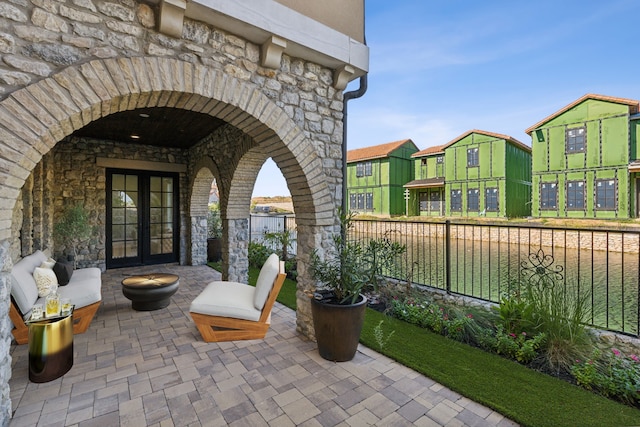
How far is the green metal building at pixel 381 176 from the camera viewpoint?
19.5 m

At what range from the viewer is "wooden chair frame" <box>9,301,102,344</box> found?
9.89ft

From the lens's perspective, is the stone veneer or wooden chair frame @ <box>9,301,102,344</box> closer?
the stone veneer

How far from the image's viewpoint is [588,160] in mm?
12641

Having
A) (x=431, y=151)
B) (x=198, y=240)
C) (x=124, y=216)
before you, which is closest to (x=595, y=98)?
(x=431, y=151)

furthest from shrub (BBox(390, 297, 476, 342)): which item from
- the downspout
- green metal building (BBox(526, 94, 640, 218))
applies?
green metal building (BBox(526, 94, 640, 218))

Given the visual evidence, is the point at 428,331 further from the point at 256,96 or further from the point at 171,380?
the point at 256,96

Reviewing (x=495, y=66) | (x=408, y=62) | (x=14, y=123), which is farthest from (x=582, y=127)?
(x=14, y=123)

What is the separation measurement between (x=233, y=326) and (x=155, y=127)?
4362mm

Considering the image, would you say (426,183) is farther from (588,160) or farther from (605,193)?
(605,193)

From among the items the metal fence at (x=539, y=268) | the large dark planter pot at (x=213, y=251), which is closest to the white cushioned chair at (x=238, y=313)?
the metal fence at (x=539, y=268)

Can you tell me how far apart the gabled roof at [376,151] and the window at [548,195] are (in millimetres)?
8567

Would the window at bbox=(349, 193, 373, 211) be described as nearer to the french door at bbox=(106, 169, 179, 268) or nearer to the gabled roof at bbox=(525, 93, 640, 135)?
the gabled roof at bbox=(525, 93, 640, 135)

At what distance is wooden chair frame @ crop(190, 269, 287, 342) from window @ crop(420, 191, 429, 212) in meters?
17.9

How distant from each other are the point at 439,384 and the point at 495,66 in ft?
41.1
